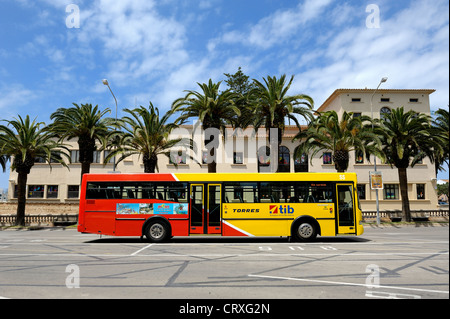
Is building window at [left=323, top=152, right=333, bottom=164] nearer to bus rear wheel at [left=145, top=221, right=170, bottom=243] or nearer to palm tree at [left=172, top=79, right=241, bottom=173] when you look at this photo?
palm tree at [left=172, top=79, right=241, bottom=173]

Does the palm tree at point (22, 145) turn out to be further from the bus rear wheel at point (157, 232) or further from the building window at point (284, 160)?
the building window at point (284, 160)

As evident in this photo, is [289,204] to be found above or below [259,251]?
above

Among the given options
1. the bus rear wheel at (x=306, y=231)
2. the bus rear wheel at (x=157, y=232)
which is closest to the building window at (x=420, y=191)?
the bus rear wheel at (x=306, y=231)

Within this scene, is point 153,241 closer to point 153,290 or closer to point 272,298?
point 153,290

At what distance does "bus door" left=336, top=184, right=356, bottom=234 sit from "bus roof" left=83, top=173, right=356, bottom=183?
0.66 m

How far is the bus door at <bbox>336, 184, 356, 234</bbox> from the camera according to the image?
14.8 meters

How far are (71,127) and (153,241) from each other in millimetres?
17182

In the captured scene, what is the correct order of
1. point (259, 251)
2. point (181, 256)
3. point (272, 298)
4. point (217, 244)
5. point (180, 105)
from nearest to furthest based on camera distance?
1. point (272, 298)
2. point (181, 256)
3. point (259, 251)
4. point (217, 244)
5. point (180, 105)

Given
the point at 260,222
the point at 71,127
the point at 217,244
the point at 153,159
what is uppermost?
the point at 71,127

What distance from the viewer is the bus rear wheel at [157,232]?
49.8ft

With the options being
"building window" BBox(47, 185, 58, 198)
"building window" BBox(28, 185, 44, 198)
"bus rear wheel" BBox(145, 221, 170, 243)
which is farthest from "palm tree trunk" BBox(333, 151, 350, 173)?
"building window" BBox(28, 185, 44, 198)

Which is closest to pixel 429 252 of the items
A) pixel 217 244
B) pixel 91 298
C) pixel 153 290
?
pixel 217 244

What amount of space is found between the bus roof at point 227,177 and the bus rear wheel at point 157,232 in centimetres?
196
